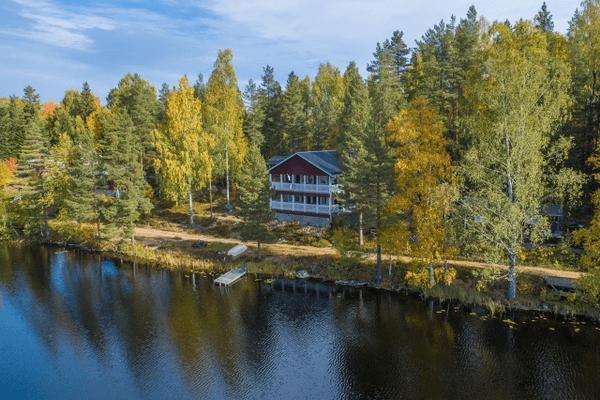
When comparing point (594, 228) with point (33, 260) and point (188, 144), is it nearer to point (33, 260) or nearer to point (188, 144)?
point (188, 144)

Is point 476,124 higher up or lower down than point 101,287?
higher up

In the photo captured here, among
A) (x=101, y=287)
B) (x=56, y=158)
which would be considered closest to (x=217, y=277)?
A: (x=101, y=287)

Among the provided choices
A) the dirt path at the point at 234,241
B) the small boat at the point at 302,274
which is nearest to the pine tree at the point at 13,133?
the dirt path at the point at 234,241

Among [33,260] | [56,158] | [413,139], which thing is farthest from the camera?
[56,158]

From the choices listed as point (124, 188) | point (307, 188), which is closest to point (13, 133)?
point (124, 188)

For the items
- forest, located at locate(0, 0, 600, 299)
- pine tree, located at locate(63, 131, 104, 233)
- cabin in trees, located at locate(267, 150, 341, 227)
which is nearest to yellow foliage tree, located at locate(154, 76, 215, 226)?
forest, located at locate(0, 0, 600, 299)

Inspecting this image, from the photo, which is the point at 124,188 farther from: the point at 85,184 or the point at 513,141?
the point at 513,141
